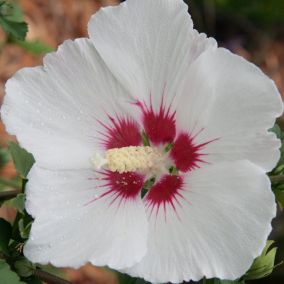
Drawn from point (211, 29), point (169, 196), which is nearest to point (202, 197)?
point (169, 196)

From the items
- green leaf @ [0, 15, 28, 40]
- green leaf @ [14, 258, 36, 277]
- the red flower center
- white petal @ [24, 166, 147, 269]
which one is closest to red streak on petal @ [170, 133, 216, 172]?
the red flower center

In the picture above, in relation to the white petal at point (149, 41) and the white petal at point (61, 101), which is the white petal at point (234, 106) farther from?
the white petal at point (61, 101)

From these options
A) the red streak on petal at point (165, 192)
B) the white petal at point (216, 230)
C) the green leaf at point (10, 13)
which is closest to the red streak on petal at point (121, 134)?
the red streak on petal at point (165, 192)


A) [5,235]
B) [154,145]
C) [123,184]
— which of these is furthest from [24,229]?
[154,145]

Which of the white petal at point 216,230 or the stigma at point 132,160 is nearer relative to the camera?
the white petal at point 216,230

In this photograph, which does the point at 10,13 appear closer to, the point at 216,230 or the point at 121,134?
the point at 121,134

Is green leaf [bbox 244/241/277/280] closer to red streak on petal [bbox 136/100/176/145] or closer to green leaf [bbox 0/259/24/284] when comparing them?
red streak on petal [bbox 136/100/176/145]

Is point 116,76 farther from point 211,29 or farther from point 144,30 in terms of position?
point 211,29
